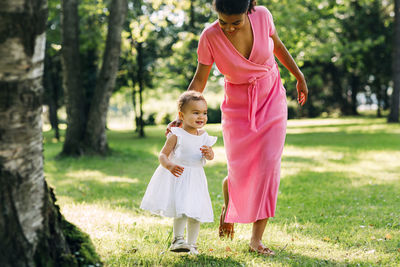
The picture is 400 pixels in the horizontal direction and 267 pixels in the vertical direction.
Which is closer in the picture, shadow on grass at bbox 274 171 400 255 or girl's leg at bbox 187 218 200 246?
girl's leg at bbox 187 218 200 246

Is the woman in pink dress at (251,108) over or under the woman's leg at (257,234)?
over

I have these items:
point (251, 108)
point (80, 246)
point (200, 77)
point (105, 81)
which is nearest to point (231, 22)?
point (200, 77)

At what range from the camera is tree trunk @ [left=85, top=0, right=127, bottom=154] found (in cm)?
1230

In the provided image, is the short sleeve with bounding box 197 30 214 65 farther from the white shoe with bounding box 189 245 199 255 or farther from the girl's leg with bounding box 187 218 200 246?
the white shoe with bounding box 189 245 199 255

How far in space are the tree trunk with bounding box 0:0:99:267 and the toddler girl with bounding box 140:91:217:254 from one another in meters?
1.22

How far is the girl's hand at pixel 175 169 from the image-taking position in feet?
11.7

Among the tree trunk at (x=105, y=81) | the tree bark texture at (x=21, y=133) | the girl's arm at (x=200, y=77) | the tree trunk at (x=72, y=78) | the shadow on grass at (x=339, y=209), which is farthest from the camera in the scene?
the tree trunk at (x=72, y=78)

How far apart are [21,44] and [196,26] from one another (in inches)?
879

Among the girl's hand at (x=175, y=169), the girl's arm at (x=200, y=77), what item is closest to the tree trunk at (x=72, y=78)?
the girl's arm at (x=200, y=77)

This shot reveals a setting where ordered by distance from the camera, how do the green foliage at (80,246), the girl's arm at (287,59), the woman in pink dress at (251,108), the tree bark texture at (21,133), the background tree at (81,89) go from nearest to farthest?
1. the tree bark texture at (21,133)
2. the green foliage at (80,246)
3. the woman in pink dress at (251,108)
4. the girl's arm at (287,59)
5. the background tree at (81,89)

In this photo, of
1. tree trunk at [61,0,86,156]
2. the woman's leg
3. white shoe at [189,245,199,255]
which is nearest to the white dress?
white shoe at [189,245,199,255]

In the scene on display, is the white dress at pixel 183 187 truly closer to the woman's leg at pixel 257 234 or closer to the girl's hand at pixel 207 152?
the girl's hand at pixel 207 152

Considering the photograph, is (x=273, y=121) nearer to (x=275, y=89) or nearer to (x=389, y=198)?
(x=275, y=89)

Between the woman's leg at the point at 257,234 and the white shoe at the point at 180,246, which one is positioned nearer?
the white shoe at the point at 180,246
